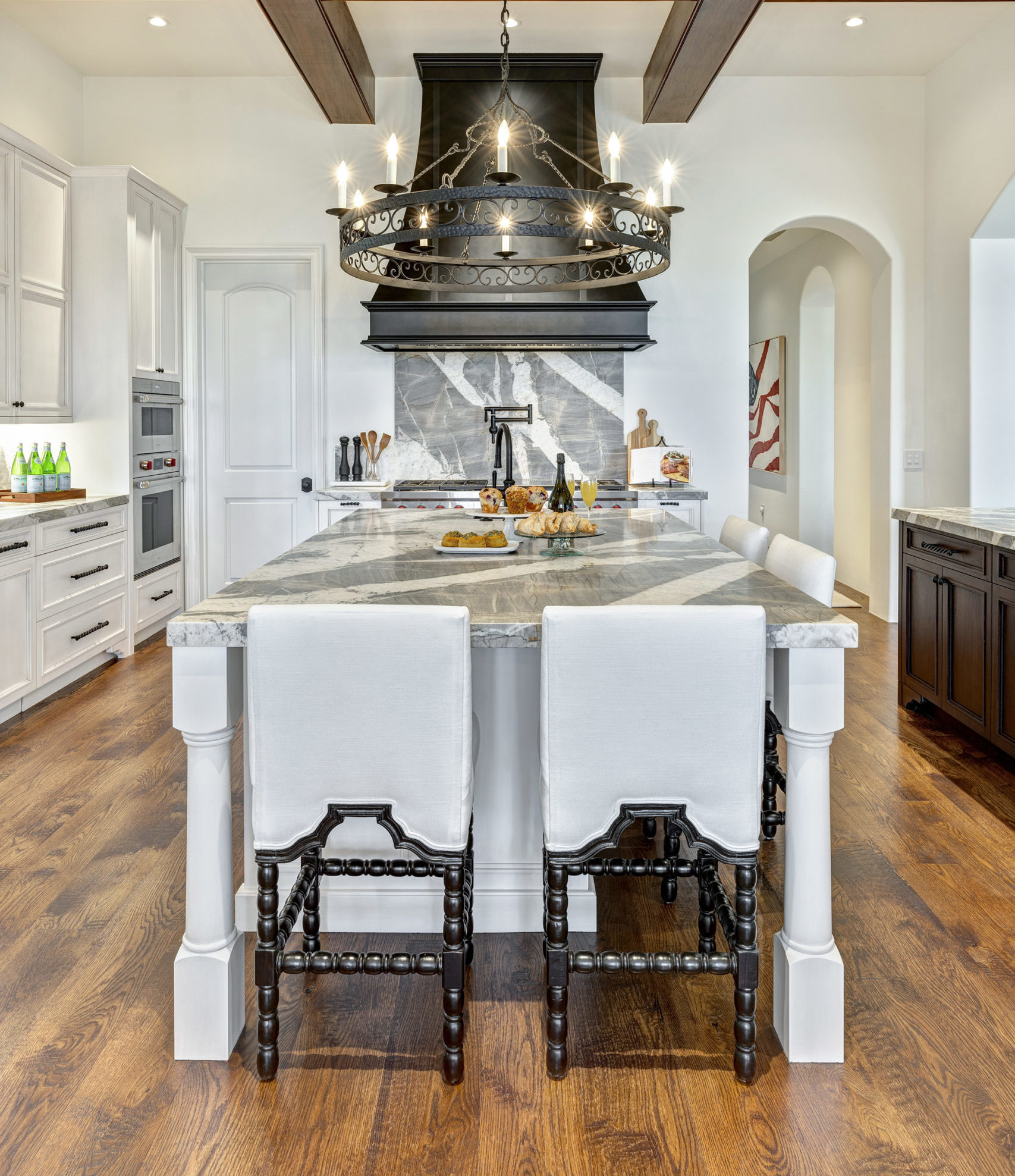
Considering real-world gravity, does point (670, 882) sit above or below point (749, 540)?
below

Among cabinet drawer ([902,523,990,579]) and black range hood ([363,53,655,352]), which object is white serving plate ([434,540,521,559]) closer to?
cabinet drawer ([902,523,990,579])

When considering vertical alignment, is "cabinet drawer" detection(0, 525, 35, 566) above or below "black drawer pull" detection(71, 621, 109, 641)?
above

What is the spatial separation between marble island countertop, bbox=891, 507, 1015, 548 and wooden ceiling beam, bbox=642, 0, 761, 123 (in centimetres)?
228

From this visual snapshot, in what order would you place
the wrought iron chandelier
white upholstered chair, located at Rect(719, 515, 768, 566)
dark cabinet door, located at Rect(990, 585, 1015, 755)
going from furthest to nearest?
dark cabinet door, located at Rect(990, 585, 1015, 755)
white upholstered chair, located at Rect(719, 515, 768, 566)
the wrought iron chandelier

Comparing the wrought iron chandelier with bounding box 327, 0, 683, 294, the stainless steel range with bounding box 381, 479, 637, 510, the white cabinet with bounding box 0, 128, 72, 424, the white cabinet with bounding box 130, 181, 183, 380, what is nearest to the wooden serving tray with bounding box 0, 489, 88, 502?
the white cabinet with bounding box 0, 128, 72, 424

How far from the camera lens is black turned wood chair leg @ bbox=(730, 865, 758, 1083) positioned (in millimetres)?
1763

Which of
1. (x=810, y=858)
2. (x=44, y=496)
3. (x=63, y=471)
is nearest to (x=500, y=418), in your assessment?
(x=63, y=471)

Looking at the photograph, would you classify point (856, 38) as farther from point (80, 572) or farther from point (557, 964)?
point (557, 964)

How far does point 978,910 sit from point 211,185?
5622 mm

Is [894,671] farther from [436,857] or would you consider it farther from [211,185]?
[211,185]

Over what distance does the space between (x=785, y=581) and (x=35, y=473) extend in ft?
12.6

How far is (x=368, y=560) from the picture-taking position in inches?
105

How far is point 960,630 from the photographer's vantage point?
3.67 meters

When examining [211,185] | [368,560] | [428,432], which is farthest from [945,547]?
[211,185]
